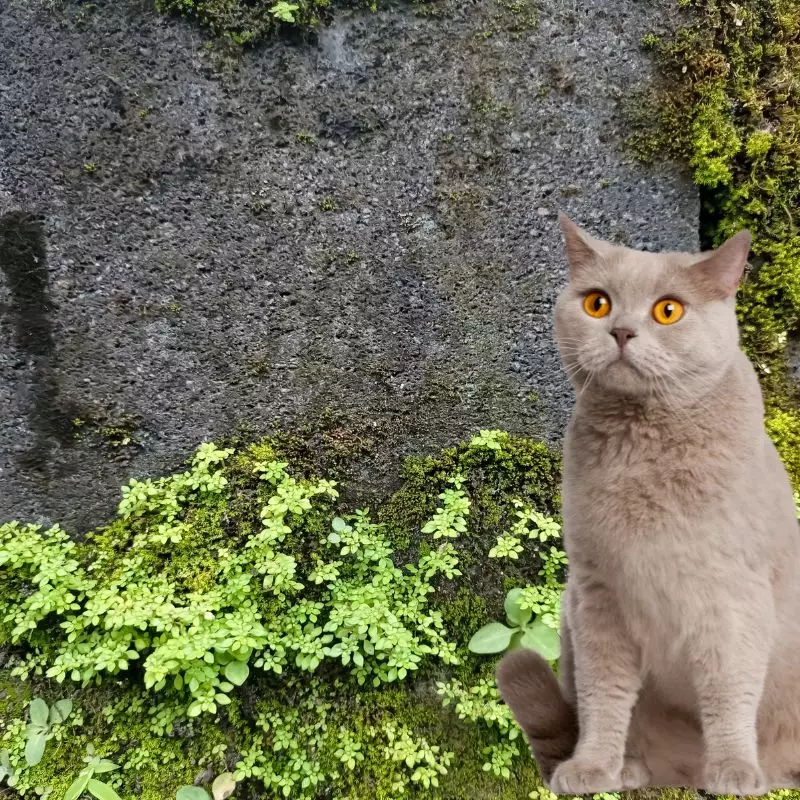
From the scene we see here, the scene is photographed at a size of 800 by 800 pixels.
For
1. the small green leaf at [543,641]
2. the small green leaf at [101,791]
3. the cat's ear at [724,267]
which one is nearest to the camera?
the cat's ear at [724,267]

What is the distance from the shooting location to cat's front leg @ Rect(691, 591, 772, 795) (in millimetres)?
710

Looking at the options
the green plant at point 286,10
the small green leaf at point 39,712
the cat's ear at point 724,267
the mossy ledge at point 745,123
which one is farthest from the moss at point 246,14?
the small green leaf at point 39,712

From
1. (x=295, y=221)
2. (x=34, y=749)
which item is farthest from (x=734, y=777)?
(x=34, y=749)

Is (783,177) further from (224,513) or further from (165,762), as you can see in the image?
(165,762)

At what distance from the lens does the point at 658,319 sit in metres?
0.69

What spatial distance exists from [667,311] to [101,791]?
1.91m

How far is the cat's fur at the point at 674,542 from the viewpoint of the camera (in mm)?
695

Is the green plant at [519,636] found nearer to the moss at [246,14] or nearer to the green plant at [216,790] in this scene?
the green plant at [216,790]

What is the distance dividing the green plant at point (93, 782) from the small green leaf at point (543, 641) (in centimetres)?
124

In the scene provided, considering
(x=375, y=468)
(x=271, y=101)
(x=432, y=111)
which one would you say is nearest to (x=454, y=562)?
(x=375, y=468)

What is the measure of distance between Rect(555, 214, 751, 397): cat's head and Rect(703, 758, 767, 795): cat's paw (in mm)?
456

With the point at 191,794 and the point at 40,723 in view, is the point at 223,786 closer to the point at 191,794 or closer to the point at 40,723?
the point at 191,794

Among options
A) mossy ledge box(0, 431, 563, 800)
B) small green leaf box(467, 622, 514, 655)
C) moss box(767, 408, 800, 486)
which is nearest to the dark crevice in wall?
mossy ledge box(0, 431, 563, 800)

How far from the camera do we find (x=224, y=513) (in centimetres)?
190
